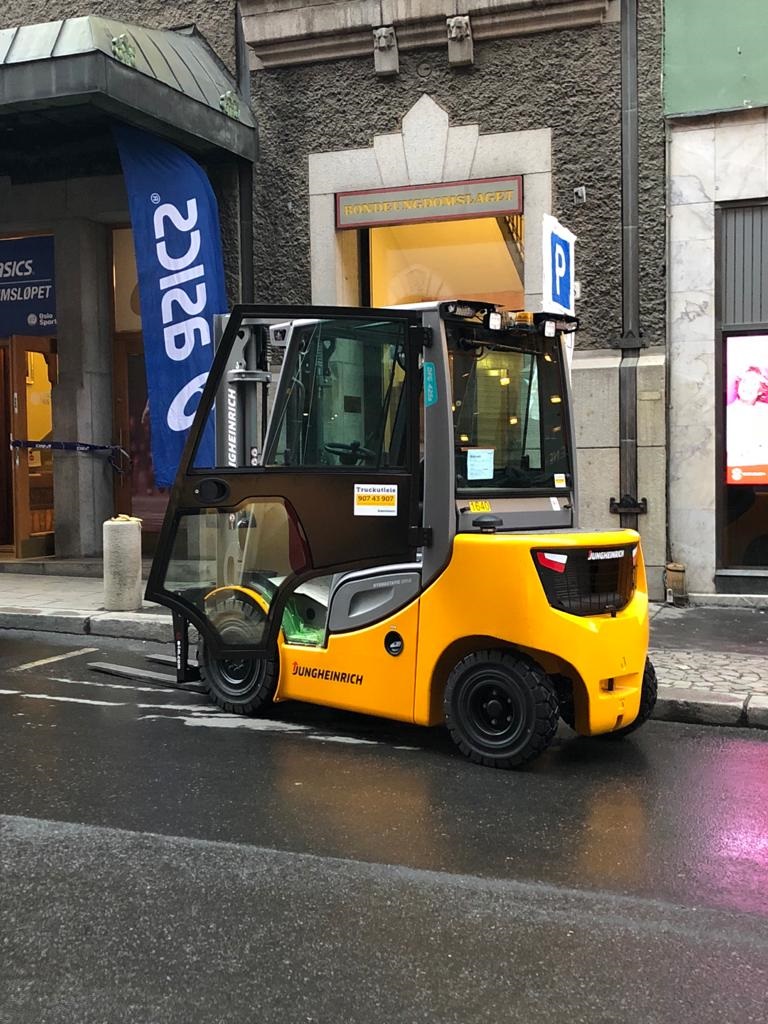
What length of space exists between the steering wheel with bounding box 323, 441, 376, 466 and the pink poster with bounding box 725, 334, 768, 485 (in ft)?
18.1

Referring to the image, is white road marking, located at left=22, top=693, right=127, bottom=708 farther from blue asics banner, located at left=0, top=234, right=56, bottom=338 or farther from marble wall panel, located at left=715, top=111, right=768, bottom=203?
marble wall panel, located at left=715, top=111, right=768, bottom=203

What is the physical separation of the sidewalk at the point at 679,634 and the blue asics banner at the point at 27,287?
11.0 feet

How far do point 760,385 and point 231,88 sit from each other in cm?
658

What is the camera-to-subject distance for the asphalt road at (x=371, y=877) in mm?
2883

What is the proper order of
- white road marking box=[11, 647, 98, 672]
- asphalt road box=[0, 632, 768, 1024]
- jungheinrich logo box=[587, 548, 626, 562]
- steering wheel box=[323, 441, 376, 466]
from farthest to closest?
1. white road marking box=[11, 647, 98, 672]
2. steering wheel box=[323, 441, 376, 466]
3. jungheinrich logo box=[587, 548, 626, 562]
4. asphalt road box=[0, 632, 768, 1024]

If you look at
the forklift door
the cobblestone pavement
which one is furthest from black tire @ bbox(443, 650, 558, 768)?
the cobblestone pavement

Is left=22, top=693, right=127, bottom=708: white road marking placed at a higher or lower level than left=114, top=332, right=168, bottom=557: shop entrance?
lower

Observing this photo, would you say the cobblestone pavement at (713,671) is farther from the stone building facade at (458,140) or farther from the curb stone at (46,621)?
the curb stone at (46,621)

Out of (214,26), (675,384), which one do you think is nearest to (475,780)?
(675,384)

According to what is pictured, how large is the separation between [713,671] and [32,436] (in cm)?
912

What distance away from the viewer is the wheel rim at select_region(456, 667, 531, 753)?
4.87m

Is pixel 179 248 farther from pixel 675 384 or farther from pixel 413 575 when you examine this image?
pixel 413 575

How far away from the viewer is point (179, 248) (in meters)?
10.2

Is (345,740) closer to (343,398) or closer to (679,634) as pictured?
(343,398)
